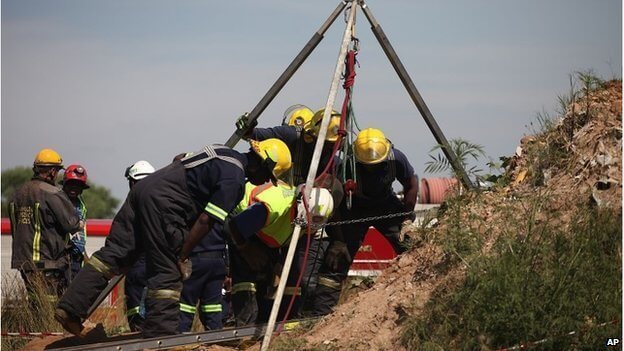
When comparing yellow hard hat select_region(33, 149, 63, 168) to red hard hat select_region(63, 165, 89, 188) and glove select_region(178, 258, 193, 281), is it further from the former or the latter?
glove select_region(178, 258, 193, 281)

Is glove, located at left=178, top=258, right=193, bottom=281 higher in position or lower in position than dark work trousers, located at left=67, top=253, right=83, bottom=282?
higher

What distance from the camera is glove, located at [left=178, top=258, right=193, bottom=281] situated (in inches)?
339

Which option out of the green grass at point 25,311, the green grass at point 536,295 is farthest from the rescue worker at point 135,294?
the green grass at point 536,295

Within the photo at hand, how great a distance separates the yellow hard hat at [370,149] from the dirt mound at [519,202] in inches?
73.3

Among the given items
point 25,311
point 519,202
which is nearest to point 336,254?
point 519,202

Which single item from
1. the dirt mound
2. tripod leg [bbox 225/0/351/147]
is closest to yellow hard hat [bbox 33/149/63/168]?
tripod leg [bbox 225/0/351/147]

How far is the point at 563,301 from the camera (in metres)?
7.03

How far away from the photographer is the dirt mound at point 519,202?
26.0 feet

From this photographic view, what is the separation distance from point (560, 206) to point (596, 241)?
66 cm

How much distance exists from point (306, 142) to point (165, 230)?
105 inches

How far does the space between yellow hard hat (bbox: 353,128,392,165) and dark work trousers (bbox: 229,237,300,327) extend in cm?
135

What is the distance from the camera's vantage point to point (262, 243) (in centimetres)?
985

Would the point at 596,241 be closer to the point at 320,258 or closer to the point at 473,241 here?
the point at 473,241

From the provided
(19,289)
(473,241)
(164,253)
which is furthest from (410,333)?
(19,289)
